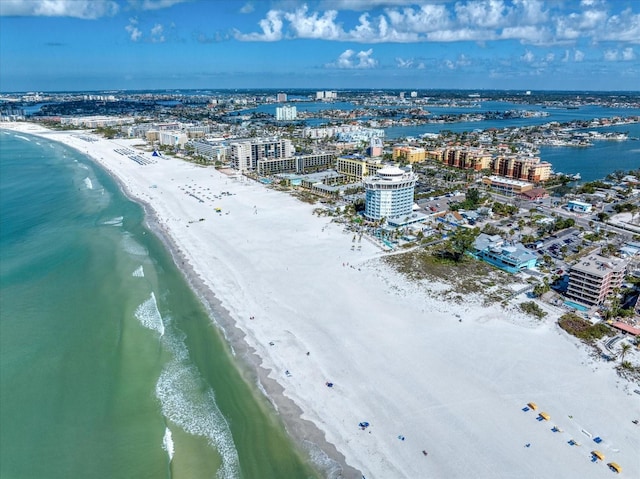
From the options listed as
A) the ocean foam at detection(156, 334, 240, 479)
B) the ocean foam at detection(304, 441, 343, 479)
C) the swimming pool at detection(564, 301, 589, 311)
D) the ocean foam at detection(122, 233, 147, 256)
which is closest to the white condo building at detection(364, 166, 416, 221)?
the swimming pool at detection(564, 301, 589, 311)

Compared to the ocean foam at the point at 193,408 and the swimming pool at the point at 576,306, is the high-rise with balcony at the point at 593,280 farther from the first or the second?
the ocean foam at the point at 193,408

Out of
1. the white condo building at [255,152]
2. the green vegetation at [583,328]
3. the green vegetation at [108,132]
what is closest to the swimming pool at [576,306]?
the green vegetation at [583,328]

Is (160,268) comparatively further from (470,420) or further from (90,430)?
(470,420)

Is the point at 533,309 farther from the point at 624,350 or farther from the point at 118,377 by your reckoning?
the point at 118,377

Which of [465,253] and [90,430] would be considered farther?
[465,253]

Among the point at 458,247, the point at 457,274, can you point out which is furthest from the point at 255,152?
the point at 457,274

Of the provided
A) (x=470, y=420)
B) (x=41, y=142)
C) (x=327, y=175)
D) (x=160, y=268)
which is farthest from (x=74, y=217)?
(x=41, y=142)

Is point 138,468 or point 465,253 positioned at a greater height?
point 465,253
